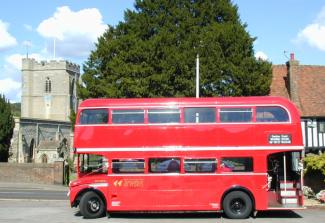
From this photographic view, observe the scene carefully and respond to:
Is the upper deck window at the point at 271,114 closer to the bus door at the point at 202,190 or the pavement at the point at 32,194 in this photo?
the bus door at the point at 202,190

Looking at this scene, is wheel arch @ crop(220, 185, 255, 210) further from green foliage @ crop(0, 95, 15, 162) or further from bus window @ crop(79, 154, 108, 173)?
green foliage @ crop(0, 95, 15, 162)

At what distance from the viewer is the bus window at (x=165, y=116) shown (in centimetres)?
1712

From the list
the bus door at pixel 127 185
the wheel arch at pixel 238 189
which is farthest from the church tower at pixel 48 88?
the wheel arch at pixel 238 189

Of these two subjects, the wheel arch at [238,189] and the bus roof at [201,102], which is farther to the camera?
the bus roof at [201,102]

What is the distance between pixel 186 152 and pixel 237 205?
8.00 feet

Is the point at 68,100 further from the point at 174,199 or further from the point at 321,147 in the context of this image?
the point at 174,199

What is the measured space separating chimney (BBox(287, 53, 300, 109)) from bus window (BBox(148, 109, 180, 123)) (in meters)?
18.7

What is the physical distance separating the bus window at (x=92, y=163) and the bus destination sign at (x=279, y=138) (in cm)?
565

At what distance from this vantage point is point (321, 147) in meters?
30.8

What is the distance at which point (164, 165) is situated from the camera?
17109mm

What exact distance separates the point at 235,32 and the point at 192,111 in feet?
65.1

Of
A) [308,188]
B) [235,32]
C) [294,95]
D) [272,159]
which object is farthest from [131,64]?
[272,159]

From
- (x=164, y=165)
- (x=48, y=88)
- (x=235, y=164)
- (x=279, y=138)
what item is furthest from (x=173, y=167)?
(x=48, y=88)

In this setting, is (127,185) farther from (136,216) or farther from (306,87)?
(306,87)
